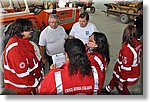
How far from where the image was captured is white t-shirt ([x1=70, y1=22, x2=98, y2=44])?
211 centimetres

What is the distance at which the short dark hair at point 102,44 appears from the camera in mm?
2092

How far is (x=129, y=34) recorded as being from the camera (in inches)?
84.4

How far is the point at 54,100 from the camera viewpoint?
2207mm

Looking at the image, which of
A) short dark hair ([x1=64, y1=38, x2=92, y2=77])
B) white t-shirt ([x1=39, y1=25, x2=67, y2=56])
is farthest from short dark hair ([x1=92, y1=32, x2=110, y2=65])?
white t-shirt ([x1=39, y1=25, x2=67, y2=56])

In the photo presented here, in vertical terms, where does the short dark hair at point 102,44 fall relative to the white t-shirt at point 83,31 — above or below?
below

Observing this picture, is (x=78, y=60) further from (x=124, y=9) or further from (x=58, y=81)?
(x=124, y=9)

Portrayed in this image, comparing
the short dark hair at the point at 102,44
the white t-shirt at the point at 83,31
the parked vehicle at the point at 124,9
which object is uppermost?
the parked vehicle at the point at 124,9

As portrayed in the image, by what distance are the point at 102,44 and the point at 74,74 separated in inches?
11.3

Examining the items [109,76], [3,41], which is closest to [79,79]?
[109,76]

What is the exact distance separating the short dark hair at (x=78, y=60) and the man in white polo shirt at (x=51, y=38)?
10 cm

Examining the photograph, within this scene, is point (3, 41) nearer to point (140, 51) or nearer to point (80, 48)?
point (80, 48)

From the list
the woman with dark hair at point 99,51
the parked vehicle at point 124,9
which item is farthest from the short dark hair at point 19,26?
the parked vehicle at point 124,9

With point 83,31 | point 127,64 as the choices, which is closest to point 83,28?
point 83,31

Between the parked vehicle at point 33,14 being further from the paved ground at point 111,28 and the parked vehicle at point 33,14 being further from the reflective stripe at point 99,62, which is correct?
the reflective stripe at point 99,62
